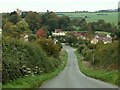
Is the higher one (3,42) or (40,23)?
(3,42)

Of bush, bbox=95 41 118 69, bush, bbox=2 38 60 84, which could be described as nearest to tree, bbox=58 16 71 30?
bush, bbox=95 41 118 69

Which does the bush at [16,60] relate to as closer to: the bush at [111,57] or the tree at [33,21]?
the bush at [111,57]

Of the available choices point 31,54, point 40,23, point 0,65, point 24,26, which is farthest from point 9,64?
point 40,23

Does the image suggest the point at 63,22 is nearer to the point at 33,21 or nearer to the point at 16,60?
the point at 33,21

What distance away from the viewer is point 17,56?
2492 cm

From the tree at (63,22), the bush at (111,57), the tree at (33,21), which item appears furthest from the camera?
Answer: the tree at (63,22)

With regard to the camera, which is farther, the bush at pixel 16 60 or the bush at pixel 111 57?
the bush at pixel 111 57

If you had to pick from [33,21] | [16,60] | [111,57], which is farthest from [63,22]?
[16,60]

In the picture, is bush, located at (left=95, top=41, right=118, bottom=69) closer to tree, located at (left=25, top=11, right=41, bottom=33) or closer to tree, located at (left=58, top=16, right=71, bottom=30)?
tree, located at (left=25, top=11, right=41, bottom=33)

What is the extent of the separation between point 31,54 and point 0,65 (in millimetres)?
12486

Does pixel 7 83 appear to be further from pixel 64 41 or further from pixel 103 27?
pixel 103 27

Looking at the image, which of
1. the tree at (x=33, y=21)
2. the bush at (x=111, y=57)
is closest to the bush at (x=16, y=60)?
the bush at (x=111, y=57)

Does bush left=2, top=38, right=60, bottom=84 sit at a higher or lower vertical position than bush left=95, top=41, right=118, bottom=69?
higher

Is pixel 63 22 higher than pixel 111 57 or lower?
lower
